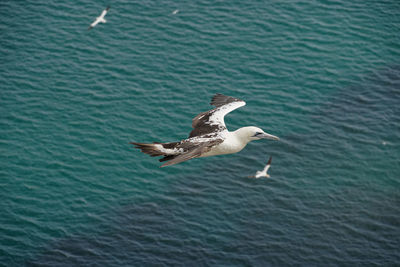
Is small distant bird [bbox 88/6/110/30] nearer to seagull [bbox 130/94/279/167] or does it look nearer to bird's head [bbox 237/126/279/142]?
seagull [bbox 130/94/279/167]

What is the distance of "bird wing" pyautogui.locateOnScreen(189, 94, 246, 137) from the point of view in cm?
3319

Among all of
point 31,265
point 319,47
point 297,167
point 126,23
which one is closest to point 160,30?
point 126,23

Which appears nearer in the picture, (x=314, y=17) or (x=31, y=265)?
(x=31, y=265)

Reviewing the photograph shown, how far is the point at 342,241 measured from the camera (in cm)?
5903

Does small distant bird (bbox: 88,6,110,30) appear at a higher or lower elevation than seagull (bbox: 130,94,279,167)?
higher

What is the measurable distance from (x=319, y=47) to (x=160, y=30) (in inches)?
741

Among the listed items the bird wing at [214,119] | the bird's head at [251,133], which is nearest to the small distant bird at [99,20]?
the bird wing at [214,119]

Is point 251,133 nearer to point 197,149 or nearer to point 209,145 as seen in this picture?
point 209,145

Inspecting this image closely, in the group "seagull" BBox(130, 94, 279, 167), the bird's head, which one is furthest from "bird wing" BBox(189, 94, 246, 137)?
the bird's head

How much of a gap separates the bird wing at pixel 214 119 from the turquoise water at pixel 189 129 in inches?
922

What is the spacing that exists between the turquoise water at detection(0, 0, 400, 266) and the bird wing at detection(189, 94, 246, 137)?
23.4 meters

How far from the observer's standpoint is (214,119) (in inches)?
1363

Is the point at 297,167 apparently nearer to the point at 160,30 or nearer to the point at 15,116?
the point at 160,30

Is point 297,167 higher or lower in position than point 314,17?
lower
